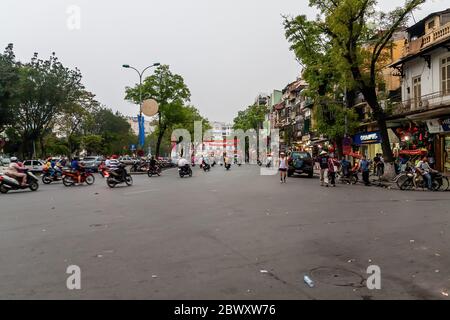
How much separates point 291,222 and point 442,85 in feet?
71.0

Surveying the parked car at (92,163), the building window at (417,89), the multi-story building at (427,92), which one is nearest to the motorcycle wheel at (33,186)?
the parked car at (92,163)

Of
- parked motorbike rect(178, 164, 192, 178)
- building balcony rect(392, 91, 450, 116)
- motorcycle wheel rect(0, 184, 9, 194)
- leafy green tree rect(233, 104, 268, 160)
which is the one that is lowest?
motorcycle wheel rect(0, 184, 9, 194)

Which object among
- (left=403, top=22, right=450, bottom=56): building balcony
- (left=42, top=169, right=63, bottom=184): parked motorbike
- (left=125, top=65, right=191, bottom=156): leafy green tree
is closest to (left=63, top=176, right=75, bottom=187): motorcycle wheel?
(left=42, top=169, right=63, bottom=184): parked motorbike

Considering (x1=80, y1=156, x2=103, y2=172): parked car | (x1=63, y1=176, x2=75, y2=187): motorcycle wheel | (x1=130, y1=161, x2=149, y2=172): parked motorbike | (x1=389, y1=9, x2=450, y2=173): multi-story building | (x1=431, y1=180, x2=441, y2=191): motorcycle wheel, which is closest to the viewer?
(x1=431, y1=180, x2=441, y2=191): motorcycle wheel

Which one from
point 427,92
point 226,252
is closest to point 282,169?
point 427,92

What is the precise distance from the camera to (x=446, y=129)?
25.0 m

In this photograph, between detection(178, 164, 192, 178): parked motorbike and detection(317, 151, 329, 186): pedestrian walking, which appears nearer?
detection(317, 151, 329, 186): pedestrian walking

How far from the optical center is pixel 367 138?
37000 millimetres

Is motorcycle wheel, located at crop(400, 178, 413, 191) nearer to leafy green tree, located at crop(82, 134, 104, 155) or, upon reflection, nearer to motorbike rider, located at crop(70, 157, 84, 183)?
motorbike rider, located at crop(70, 157, 84, 183)

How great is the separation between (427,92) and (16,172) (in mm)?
25674

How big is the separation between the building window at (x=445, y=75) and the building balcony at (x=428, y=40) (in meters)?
1.46

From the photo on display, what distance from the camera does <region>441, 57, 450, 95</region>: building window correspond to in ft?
82.5

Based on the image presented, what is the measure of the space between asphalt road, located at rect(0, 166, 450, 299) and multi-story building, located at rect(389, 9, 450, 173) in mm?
16541
